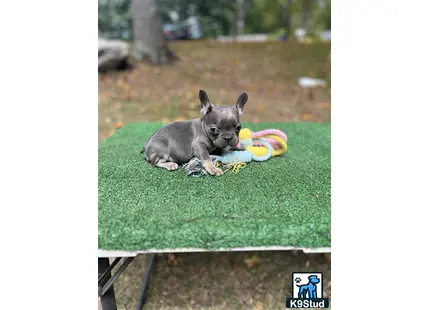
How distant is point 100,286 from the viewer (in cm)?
198

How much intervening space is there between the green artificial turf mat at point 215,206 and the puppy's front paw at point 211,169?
0.13 feet

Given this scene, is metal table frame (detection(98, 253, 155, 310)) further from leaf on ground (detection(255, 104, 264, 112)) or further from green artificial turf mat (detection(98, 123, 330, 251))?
leaf on ground (detection(255, 104, 264, 112))

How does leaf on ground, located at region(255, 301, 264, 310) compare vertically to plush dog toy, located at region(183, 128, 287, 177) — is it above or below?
below

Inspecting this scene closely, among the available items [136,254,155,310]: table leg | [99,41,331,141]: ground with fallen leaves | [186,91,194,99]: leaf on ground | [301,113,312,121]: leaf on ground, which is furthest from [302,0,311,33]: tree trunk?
[136,254,155,310]: table leg

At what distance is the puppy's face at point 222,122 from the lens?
7.45 feet

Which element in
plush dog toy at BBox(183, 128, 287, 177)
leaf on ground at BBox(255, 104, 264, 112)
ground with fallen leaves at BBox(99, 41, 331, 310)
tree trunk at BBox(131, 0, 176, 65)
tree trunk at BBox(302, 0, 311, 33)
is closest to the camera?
plush dog toy at BBox(183, 128, 287, 177)

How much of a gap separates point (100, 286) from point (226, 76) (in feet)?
17.9

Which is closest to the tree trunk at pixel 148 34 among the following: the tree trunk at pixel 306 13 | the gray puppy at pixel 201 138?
the tree trunk at pixel 306 13

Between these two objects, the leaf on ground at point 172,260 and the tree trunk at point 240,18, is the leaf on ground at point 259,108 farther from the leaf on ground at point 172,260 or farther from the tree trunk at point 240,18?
the tree trunk at point 240,18

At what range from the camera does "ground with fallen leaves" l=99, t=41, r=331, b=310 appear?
9.03 ft

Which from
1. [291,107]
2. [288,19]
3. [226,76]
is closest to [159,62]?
[226,76]

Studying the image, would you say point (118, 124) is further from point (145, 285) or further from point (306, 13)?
point (306, 13)

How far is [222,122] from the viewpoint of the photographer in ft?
7.43
